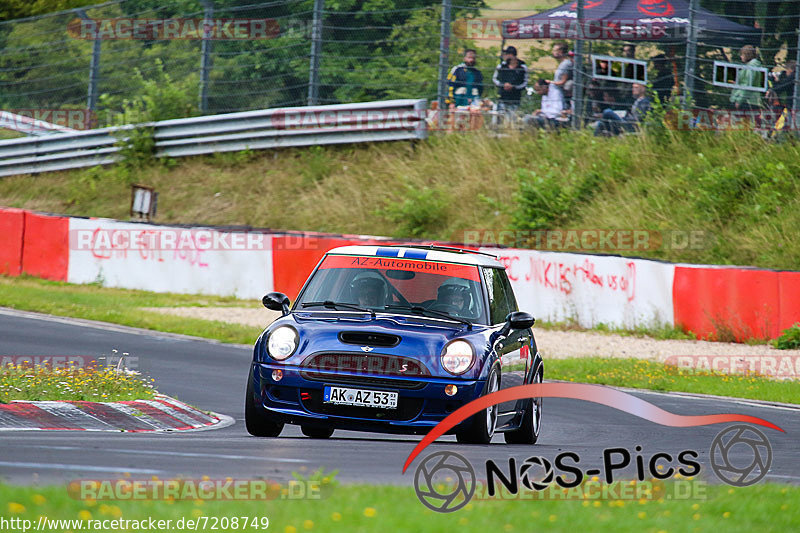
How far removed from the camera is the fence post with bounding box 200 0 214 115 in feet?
89.4

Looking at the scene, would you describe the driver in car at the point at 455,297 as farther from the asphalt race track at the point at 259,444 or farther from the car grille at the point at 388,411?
the car grille at the point at 388,411

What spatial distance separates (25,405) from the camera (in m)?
9.09

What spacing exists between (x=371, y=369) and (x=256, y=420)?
1038 millimetres

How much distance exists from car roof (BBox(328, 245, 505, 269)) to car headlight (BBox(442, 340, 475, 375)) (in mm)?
1286

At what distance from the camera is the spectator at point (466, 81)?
24766 millimetres

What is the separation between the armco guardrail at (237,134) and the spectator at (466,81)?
1172 mm

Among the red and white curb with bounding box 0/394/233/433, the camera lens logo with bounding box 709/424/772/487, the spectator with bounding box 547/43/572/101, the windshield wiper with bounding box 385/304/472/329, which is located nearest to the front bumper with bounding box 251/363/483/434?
the windshield wiper with bounding box 385/304/472/329

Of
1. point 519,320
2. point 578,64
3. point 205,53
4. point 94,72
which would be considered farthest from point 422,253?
point 94,72

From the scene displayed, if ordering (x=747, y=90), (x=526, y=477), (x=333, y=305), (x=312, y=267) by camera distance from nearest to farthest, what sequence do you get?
1. (x=526, y=477)
2. (x=333, y=305)
3. (x=312, y=267)
4. (x=747, y=90)

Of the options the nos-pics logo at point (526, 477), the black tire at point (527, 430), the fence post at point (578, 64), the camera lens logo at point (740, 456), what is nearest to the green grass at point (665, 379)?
the camera lens logo at point (740, 456)

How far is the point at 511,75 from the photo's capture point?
23.9 metres

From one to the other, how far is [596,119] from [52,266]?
469 inches

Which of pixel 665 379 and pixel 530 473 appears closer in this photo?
pixel 530 473

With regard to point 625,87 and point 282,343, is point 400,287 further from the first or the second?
point 625,87
